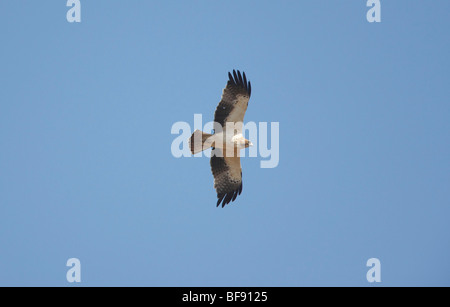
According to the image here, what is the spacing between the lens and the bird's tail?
13.0 metres

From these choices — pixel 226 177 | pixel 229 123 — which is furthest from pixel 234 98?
pixel 226 177

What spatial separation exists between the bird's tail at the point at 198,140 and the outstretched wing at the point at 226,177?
80cm

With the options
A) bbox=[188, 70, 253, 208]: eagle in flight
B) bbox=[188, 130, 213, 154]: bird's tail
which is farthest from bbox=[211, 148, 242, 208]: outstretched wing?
bbox=[188, 130, 213, 154]: bird's tail

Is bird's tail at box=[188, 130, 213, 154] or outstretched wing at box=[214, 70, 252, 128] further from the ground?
outstretched wing at box=[214, 70, 252, 128]

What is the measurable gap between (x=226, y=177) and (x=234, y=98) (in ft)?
6.41

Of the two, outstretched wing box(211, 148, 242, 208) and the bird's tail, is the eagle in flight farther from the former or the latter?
outstretched wing box(211, 148, 242, 208)

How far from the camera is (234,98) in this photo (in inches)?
509

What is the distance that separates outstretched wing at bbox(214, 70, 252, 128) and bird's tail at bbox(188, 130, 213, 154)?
1.27 feet

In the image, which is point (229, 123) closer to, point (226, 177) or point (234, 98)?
point (234, 98)

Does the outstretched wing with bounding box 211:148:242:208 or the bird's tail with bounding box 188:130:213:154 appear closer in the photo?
the bird's tail with bounding box 188:130:213:154

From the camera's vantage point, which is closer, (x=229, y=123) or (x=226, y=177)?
(x=229, y=123)
